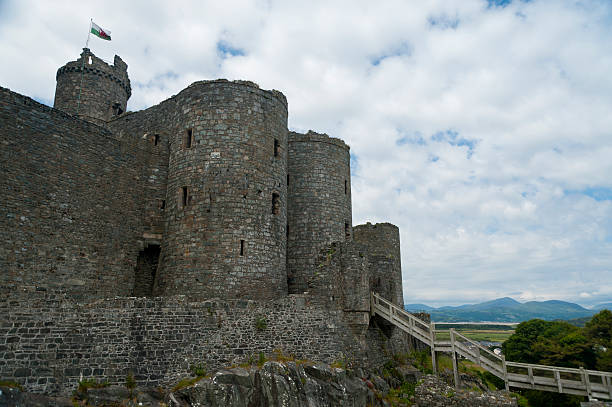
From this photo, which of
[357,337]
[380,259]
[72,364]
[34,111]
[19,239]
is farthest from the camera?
[380,259]

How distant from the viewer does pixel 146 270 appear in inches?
672

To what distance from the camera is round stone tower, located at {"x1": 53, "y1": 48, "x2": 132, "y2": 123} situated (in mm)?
25375

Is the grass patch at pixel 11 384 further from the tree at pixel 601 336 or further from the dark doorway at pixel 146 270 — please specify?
the tree at pixel 601 336

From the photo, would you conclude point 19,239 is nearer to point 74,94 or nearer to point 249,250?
point 249,250

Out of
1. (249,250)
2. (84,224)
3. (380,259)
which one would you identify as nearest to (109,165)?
(84,224)

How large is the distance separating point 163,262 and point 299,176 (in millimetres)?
8559

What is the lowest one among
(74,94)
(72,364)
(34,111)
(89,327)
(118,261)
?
(72,364)

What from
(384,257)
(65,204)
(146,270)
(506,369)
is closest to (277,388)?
(146,270)

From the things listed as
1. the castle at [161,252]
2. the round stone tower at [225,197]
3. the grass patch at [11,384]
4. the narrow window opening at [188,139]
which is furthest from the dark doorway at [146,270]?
the grass patch at [11,384]

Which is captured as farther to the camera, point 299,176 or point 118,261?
point 299,176

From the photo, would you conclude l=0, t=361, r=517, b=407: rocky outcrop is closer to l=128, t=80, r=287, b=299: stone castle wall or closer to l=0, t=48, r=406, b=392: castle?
l=0, t=48, r=406, b=392: castle

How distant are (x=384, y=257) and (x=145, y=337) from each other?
14982 millimetres

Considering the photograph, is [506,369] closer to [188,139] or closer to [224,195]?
[224,195]

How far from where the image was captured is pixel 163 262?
1669cm
